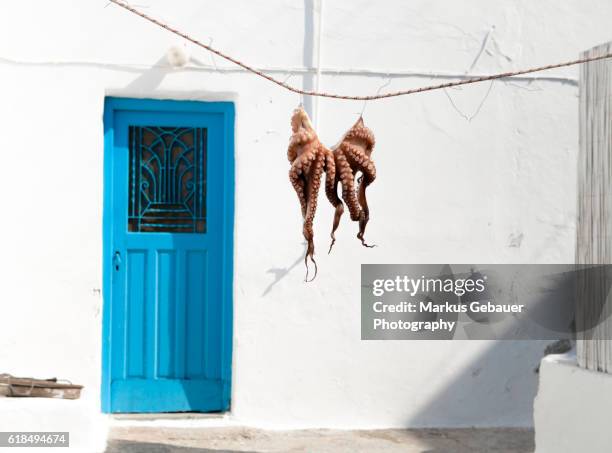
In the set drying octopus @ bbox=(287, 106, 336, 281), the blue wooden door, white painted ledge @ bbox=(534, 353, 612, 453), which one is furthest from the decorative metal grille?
white painted ledge @ bbox=(534, 353, 612, 453)

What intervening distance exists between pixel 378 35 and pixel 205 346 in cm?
235

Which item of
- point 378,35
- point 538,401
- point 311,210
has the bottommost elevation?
point 538,401

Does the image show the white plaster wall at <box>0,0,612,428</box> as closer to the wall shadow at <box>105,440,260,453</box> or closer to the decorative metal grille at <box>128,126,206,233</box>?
the decorative metal grille at <box>128,126,206,233</box>

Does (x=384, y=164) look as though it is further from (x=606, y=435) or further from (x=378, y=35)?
(x=606, y=435)

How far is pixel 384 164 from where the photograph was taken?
6680 millimetres

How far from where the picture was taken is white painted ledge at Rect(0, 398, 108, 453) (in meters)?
5.68

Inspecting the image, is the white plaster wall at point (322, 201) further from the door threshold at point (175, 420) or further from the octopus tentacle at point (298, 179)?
the octopus tentacle at point (298, 179)

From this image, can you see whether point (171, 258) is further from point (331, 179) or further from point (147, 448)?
point (331, 179)

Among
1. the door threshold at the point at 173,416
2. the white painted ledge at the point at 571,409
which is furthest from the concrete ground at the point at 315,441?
the white painted ledge at the point at 571,409

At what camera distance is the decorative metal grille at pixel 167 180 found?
6633 millimetres

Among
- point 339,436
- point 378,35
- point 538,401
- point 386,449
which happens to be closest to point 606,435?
point 538,401

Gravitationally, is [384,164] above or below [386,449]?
above

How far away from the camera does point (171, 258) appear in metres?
6.64

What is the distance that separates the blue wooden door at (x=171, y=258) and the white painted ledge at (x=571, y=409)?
2187 millimetres
